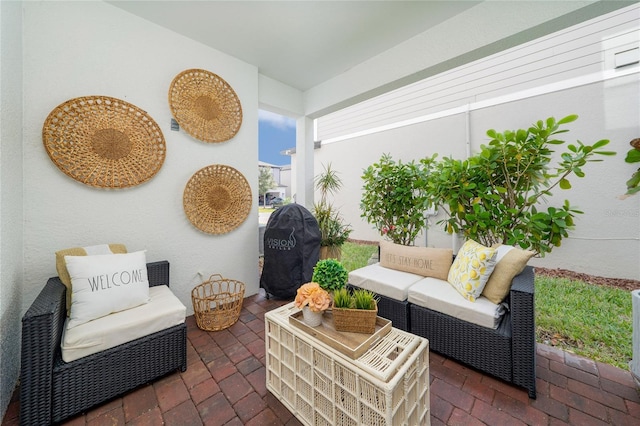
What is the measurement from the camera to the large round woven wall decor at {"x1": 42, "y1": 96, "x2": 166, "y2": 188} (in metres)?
1.96

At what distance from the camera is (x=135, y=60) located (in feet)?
7.70

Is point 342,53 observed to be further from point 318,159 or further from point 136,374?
point 318,159

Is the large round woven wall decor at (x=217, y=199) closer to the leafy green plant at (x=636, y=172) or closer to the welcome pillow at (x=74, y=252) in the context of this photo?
the welcome pillow at (x=74, y=252)

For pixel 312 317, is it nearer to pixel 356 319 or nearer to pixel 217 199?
Result: pixel 356 319

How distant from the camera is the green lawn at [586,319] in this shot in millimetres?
2059

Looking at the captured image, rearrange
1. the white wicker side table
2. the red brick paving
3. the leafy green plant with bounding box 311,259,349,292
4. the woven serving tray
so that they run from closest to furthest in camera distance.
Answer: the white wicker side table
the woven serving tray
the red brick paving
the leafy green plant with bounding box 311,259,349,292

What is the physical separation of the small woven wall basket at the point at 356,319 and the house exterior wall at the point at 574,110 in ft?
14.2

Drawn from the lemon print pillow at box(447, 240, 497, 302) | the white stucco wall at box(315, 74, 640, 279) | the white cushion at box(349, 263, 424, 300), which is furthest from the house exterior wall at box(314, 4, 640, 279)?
the lemon print pillow at box(447, 240, 497, 302)

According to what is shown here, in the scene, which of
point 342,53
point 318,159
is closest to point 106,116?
point 342,53

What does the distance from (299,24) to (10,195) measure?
2653 millimetres

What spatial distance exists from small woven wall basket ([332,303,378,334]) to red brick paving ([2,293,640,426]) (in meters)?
0.67

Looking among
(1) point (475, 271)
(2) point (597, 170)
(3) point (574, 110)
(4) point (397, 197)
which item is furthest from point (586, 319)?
(3) point (574, 110)

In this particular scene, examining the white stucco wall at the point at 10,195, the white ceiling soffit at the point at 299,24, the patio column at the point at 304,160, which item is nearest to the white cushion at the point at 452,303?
the patio column at the point at 304,160

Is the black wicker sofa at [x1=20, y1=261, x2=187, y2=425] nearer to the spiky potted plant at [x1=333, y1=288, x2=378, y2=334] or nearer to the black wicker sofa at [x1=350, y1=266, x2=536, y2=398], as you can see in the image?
the spiky potted plant at [x1=333, y1=288, x2=378, y2=334]
